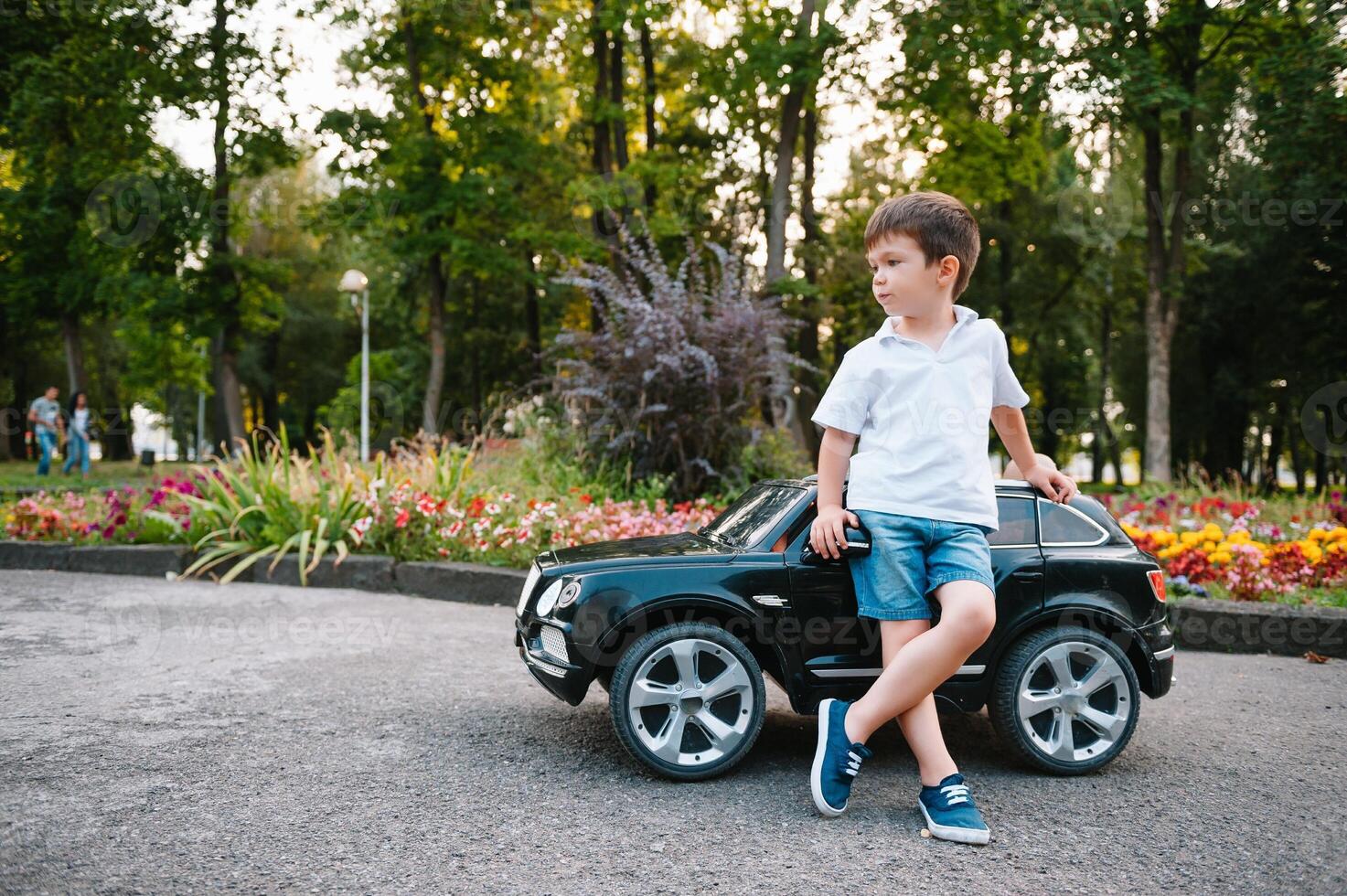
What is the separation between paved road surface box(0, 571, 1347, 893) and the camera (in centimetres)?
289

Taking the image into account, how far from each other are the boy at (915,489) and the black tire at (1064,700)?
674 millimetres

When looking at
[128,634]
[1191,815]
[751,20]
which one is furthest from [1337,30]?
[128,634]

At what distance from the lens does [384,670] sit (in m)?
5.46

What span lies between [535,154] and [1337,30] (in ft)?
51.1

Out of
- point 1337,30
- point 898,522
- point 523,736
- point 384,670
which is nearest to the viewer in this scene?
point 898,522

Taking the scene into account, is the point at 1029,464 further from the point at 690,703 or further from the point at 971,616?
the point at 690,703

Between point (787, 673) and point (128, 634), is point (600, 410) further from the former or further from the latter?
point (787, 673)

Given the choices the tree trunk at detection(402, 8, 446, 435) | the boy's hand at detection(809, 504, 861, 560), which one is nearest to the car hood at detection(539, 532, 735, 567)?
the boy's hand at detection(809, 504, 861, 560)

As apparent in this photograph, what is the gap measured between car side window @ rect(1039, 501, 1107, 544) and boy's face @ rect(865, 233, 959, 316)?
1231 mm

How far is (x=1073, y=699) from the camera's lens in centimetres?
388

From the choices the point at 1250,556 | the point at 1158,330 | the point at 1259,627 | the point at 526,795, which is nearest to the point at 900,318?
the point at 526,795

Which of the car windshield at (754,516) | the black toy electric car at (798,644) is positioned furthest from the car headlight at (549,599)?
the car windshield at (754,516)

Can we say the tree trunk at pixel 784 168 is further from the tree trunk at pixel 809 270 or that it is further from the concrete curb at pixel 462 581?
the concrete curb at pixel 462 581

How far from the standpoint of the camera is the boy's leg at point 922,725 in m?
3.29
